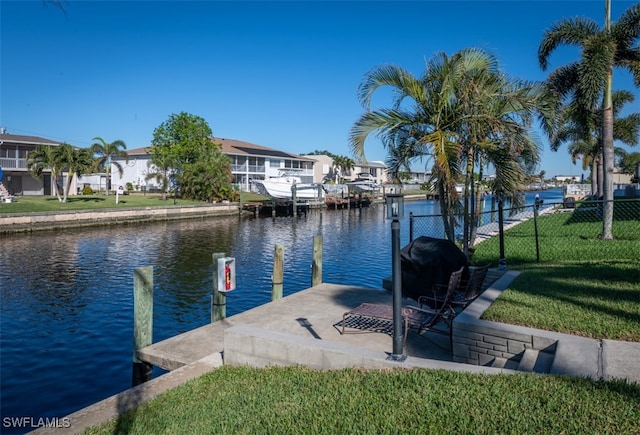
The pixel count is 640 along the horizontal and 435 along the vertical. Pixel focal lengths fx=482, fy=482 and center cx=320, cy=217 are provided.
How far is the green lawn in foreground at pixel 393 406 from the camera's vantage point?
11.6 feet

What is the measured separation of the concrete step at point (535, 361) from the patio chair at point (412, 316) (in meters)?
1.05

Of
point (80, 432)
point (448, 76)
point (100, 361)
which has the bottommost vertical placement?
point (100, 361)

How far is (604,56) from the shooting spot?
14.9 meters

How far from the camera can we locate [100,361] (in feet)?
29.0

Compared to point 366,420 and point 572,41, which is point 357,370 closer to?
point 366,420

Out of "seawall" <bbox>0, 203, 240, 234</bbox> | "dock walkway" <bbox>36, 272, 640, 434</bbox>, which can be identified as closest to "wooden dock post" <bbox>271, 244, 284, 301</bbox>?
"dock walkway" <bbox>36, 272, 640, 434</bbox>

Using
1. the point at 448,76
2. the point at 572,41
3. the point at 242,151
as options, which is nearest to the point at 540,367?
the point at 448,76

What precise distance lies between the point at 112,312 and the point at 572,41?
16625 mm

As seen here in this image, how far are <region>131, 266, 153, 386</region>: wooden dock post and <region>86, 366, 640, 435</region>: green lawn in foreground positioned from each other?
9.01 ft

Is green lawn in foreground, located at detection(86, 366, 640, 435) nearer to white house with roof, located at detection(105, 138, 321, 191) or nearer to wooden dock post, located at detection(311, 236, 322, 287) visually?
wooden dock post, located at detection(311, 236, 322, 287)

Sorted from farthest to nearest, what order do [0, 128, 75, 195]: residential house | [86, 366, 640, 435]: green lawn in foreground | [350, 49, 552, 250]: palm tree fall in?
[0, 128, 75, 195]: residential house → [350, 49, 552, 250]: palm tree → [86, 366, 640, 435]: green lawn in foreground

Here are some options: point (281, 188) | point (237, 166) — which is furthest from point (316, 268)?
point (237, 166)

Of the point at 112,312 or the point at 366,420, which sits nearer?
the point at 366,420

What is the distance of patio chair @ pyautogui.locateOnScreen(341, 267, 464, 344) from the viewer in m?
6.31
